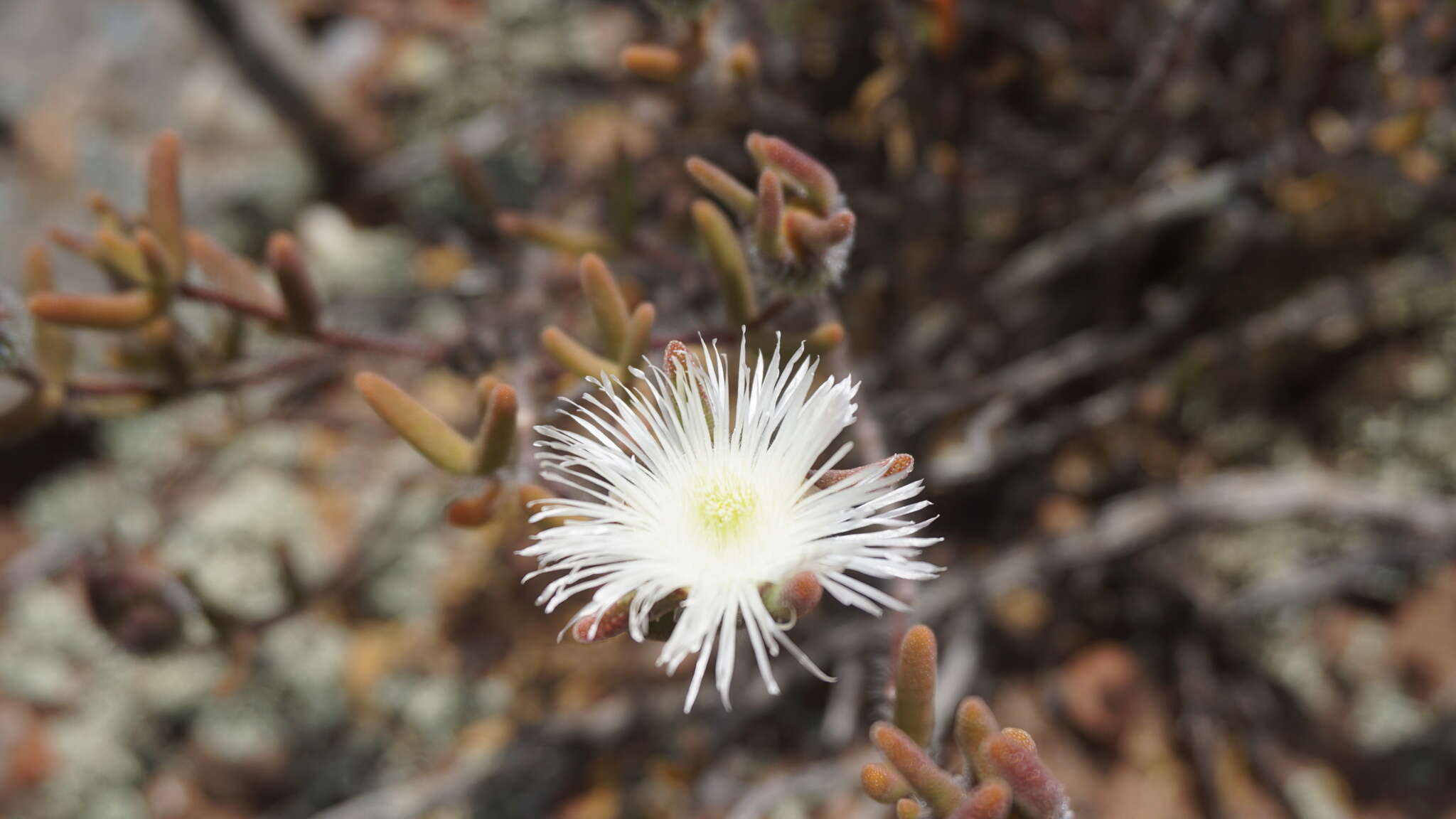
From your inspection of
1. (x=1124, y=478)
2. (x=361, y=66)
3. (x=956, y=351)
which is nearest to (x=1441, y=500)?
(x=1124, y=478)

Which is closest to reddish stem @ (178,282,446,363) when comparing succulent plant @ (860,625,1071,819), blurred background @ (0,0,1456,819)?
blurred background @ (0,0,1456,819)

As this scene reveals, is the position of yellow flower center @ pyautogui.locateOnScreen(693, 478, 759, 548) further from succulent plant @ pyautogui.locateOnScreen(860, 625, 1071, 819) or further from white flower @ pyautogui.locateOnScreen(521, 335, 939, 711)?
succulent plant @ pyautogui.locateOnScreen(860, 625, 1071, 819)

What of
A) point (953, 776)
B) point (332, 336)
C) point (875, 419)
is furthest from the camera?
point (875, 419)

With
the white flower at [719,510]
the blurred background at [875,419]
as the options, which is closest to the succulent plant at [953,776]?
the white flower at [719,510]

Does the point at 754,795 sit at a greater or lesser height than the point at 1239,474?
lesser

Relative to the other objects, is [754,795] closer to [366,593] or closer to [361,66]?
[366,593]

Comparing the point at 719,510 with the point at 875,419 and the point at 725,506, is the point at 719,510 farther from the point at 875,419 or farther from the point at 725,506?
the point at 875,419

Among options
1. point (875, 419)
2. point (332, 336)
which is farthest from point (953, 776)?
point (332, 336)
